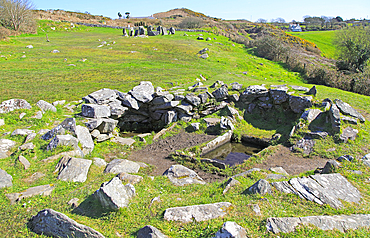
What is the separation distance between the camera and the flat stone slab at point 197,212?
17.4 feet

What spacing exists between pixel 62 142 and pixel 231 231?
7.89 metres

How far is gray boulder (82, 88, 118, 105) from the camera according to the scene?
13867 mm

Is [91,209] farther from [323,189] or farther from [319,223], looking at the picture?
[323,189]

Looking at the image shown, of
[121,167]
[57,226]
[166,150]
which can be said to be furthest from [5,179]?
[166,150]

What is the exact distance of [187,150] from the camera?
11.8 metres

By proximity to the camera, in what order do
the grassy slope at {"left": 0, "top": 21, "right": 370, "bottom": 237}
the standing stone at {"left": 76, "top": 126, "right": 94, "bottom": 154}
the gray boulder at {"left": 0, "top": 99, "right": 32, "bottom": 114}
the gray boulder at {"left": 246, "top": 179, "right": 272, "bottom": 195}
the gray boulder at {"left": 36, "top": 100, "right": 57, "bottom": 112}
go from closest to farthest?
the grassy slope at {"left": 0, "top": 21, "right": 370, "bottom": 237} → the gray boulder at {"left": 246, "top": 179, "right": 272, "bottom": 195} → the standing stone at {"left": 76, "top": 126, "right": 94, "bottom": 154} → the gray boulder at {"left": 0, "top": 99, "right": 32, "bottom": 114} → the gray boulder at {"left": 36, "top": 100, "right": 57, "bottom": 112}

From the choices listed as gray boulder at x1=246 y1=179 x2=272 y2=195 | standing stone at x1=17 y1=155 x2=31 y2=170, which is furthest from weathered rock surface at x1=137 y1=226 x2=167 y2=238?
standing stone at x1=17 y1=155 x2=31 y2=170

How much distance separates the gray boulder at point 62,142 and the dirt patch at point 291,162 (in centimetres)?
824

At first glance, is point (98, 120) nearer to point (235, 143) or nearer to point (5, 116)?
point (5, 116)

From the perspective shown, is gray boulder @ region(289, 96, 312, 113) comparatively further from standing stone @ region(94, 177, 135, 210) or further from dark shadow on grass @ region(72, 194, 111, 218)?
dark shadow on grass @ region(72, 194, 111, 218)

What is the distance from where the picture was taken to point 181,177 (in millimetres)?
8641

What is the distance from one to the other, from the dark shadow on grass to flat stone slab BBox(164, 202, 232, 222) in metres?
1.65

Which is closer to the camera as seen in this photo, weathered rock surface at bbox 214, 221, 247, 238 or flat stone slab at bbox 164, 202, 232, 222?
weathered rock surface at bbox 214, 221, 247, 238

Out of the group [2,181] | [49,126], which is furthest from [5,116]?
[2,181]
